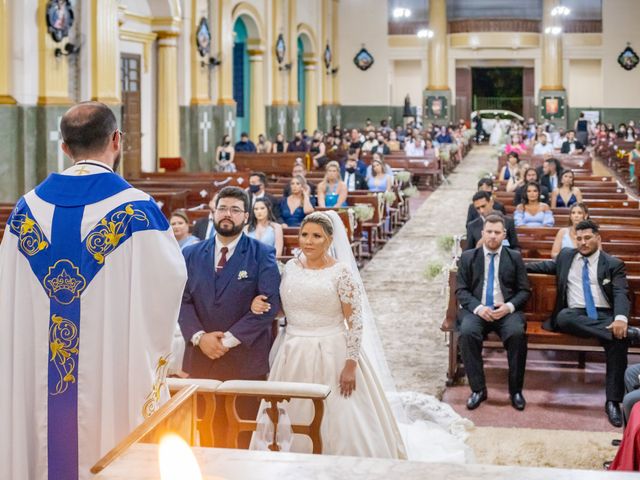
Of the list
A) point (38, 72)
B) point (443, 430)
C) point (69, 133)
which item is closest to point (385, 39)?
point (38, 72)

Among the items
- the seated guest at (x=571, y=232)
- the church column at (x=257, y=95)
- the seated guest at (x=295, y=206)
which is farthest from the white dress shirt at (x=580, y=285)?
the church column at (x=257, y=95)

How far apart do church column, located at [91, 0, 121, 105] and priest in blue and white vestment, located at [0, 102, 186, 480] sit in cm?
1160

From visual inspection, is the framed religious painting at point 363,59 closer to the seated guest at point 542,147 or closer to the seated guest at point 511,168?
the seated guest at point 542,147

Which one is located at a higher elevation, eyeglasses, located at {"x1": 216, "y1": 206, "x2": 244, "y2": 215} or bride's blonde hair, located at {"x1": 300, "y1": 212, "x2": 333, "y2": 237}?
eyeglasses, located at {"x1": 216, "y1": 206, "x2": 244, "y2": 215}

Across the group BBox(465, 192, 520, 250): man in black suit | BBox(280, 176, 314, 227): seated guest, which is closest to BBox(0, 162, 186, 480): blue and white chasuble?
BBox(465, 192, 520, 250): man in black suit

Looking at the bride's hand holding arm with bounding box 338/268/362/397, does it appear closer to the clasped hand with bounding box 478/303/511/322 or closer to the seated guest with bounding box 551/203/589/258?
the clasped hand with bounding box 478/303/511/322

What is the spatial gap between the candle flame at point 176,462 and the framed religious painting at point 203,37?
18035mm

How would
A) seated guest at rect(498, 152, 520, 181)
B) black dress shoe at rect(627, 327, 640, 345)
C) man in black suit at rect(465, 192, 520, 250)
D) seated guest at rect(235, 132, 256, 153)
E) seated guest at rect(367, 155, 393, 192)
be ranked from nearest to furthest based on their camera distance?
black dress shoe at rect(627, 327, 640, 345), man in black suit at rect(465, 192, 520, 250), seated guest at rect(367, 155, 393, 192), seated guest at rect(498, 152, 520, 181), seated guest at rect(235, 132, 256, 153)

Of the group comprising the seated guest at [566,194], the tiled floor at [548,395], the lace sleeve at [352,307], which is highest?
the seated guest at [566,194]

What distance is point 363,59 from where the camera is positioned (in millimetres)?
35375

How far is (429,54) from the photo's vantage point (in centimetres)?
3497

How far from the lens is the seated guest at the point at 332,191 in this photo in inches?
520

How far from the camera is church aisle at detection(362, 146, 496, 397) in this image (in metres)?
7.77

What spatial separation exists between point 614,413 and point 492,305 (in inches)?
46.1
